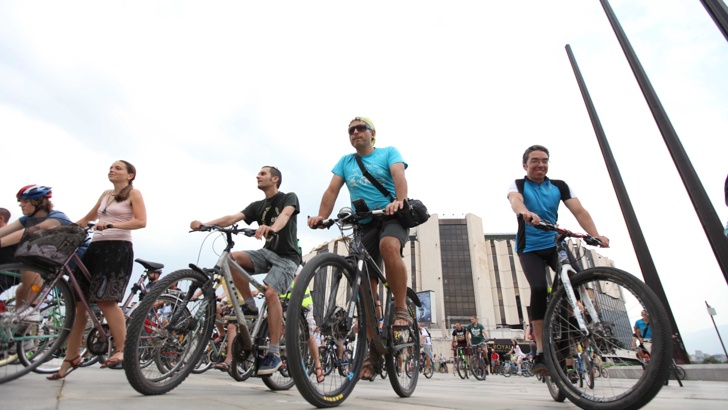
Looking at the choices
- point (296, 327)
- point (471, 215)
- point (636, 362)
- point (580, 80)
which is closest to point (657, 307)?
point (636, 362)

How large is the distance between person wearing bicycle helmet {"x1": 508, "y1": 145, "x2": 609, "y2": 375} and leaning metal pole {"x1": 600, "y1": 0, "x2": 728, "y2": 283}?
3.96 m

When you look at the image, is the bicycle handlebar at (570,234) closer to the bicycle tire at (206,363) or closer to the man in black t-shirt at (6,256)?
the man in black t-shirt at (6,256)

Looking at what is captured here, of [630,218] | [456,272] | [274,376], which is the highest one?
[456,272]

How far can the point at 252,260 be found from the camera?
346cm

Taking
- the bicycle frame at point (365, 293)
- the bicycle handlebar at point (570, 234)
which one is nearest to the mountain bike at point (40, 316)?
the bicycle frame at point (365, 293)

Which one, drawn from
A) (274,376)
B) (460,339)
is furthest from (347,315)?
(460,339)

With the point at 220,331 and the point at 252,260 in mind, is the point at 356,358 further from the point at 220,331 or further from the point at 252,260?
the point at 220,331

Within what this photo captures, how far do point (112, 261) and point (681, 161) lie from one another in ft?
27.4

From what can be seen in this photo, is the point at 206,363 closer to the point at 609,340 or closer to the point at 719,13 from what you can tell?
the point at 609,340

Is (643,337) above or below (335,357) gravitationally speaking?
above

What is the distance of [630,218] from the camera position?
825 centimetres

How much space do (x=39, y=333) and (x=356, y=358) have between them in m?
2.37

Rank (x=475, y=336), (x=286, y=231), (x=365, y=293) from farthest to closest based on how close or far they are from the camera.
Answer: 1. (x=475, y=336)
2. (x=286, y=231)
3. (x=365, y=293)

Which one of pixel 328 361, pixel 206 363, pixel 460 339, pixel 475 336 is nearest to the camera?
pixel 328 361
